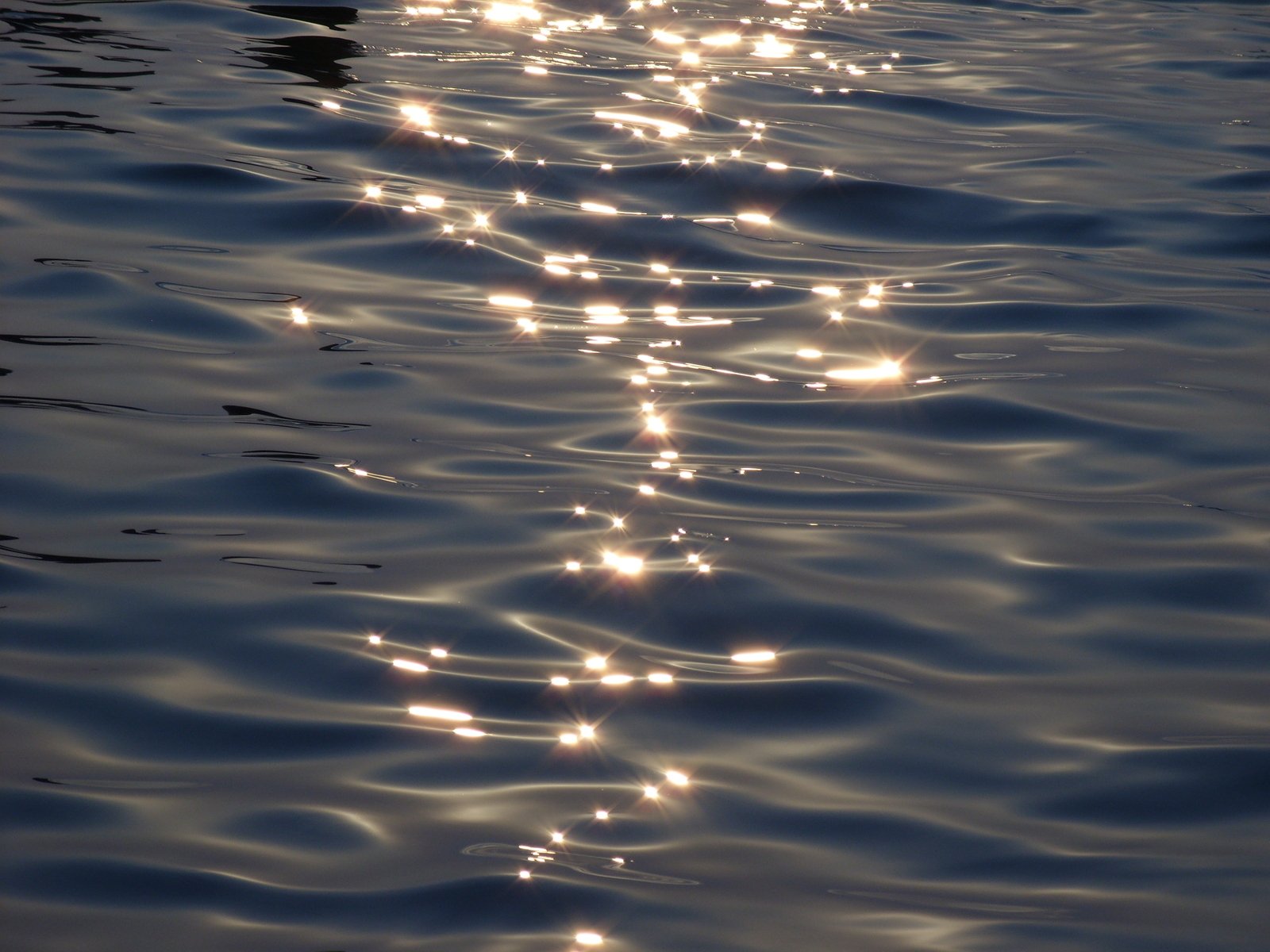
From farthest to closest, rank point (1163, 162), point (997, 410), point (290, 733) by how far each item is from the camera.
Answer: point (1163, 162) → point (997, 410) → point (290, 733)

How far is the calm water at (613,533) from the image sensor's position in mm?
2189

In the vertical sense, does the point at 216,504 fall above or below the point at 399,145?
below

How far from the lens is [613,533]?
10.5 ft

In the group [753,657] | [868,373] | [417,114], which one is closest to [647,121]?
[417,114]

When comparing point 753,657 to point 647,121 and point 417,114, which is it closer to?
point 417,114

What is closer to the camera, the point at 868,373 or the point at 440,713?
the point at 440,713

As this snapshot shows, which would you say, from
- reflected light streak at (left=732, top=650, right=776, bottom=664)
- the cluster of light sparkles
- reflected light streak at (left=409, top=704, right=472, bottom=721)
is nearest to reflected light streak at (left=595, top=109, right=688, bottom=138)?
the cluster of light sparkles

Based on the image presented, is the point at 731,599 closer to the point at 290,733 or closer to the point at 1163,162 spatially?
the point at 290,733

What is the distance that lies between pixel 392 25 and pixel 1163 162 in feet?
14.0

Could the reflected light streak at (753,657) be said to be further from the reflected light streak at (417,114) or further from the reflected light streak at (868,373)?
the reflected light streak at (417,114)

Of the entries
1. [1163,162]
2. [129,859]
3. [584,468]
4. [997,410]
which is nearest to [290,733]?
[129,859]

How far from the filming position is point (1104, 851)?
2307 millimetres

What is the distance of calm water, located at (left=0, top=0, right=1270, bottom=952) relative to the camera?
7.18 ft

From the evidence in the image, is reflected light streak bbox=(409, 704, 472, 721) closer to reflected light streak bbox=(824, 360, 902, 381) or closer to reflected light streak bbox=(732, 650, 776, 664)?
reflected light streak bbox=(732, 650, 776, 664)
